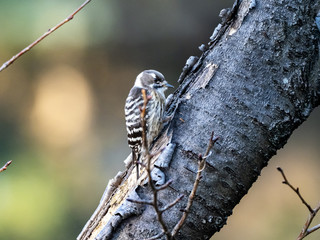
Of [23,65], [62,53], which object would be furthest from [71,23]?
[23,65]

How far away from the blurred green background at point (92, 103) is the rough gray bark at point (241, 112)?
2.95m

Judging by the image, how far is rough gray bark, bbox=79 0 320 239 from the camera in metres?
1.61

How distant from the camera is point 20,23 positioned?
4.79m

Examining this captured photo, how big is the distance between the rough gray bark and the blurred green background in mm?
2949

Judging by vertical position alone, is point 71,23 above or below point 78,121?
above

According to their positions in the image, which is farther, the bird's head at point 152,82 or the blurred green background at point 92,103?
the blurred green background at point 92,103

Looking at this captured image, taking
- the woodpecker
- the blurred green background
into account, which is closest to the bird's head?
the woodpecker

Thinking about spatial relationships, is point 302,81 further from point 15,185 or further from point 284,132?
point 15,185

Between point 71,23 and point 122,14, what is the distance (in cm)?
55

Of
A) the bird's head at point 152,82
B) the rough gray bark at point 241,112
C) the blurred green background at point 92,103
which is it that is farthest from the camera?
the blurred green background at point 92,103

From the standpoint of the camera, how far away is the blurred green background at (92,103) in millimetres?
4734

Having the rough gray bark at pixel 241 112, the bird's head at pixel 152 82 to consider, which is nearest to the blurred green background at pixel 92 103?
the bird's head at pixel 152 82

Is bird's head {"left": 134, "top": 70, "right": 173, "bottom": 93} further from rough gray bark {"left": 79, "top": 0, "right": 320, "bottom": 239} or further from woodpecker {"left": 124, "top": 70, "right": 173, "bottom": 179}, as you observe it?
rough gray bark {"left": 79, "top": 0, "right": 320, "bottom": 239}

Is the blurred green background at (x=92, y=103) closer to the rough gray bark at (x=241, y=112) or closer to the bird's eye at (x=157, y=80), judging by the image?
the bird's eye at (x=157, y=80)
